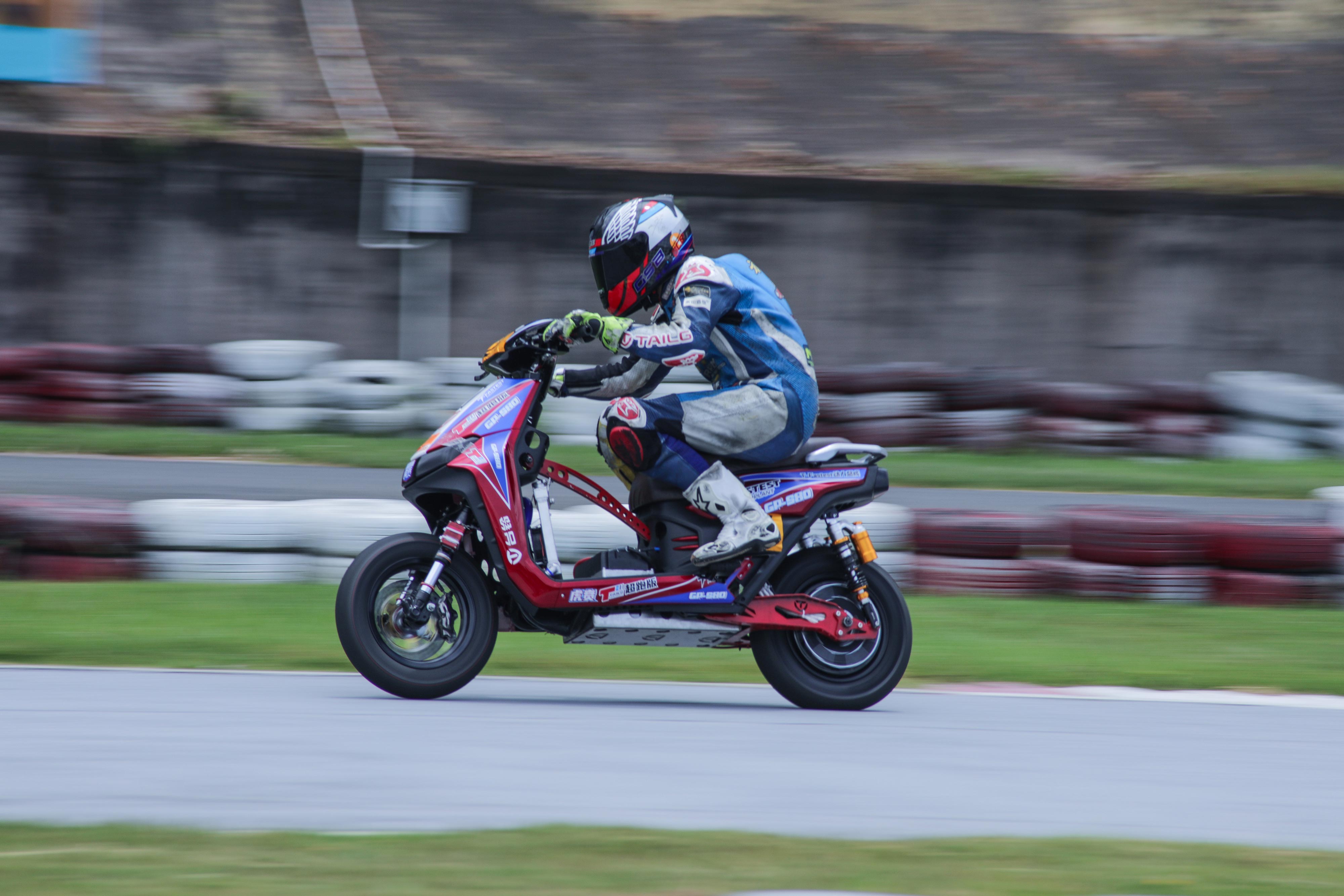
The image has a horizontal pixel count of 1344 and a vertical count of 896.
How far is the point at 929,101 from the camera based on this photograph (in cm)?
2131

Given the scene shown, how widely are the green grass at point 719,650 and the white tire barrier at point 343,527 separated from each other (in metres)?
0.27

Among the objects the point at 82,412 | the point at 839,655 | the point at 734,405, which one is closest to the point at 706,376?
the point at 734,405

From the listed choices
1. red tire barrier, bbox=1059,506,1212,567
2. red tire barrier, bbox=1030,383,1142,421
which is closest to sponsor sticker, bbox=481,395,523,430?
red tire barrier, bbox=1059,506,1212,567

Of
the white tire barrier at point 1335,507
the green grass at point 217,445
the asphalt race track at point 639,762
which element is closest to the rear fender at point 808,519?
the asphalt race track at point 639,762

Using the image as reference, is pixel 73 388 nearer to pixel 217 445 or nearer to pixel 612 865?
pixel 217 445

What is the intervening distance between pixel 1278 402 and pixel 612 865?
1376 centimetres

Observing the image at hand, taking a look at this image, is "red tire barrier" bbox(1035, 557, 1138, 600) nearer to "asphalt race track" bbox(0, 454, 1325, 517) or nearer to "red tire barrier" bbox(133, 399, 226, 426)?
"asphalt race track" bbox(0, 454, 1325, 517)

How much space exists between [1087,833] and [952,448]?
11.2m

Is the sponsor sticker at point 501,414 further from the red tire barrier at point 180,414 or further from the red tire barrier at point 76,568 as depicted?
the red tire barrier at point 180,414

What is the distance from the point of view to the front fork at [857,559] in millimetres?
5422

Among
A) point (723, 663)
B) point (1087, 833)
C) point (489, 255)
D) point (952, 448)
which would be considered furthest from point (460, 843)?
point (489, 255)

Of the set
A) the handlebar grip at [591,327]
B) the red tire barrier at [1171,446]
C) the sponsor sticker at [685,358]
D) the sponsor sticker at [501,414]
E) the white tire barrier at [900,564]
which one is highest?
the handlebar grip at [591,327]

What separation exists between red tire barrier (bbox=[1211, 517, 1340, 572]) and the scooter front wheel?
4932 millimetres

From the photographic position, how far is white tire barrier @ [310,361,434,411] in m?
14.2
